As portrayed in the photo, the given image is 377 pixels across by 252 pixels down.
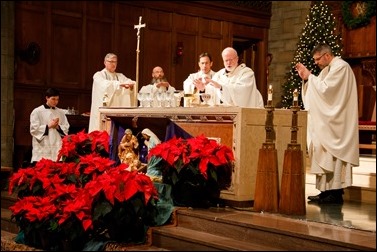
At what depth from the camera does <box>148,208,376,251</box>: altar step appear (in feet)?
13.2

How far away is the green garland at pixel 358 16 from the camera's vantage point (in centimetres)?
1076

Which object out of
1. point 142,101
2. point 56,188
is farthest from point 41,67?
point 56,188

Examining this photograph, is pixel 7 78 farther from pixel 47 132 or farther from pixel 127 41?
pixel 127 41

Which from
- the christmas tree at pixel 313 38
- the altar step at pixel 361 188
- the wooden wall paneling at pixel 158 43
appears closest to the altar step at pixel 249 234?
the altar step at pixel 361 188

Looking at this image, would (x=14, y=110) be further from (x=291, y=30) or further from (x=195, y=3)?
(x=291, y=30)

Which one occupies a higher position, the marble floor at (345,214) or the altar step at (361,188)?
the altar step at (361,188)

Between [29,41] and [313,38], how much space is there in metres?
5.05

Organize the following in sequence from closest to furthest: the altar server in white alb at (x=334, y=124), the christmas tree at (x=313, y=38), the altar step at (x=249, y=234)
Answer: the altar step at (x=249, y=234)
the altar server in white alb at (x=334, y=124)
the christmas tree at (x=313, y=38)

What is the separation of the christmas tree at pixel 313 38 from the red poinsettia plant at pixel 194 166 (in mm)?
5708

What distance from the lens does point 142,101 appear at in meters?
6.55

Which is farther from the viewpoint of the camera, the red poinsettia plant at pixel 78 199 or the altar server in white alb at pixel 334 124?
the altar server in white alb at pixel 334 124

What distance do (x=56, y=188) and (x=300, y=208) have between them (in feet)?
6.68

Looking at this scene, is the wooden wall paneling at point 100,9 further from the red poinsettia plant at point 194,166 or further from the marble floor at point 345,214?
the marble floor at point 345,214

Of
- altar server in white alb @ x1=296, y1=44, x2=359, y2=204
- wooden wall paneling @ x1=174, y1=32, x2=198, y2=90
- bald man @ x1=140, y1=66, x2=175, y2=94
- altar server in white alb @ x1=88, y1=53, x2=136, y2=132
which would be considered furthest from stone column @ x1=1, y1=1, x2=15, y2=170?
altar server in white alb @ x1=296, y1=44, x2=359, y2=204
